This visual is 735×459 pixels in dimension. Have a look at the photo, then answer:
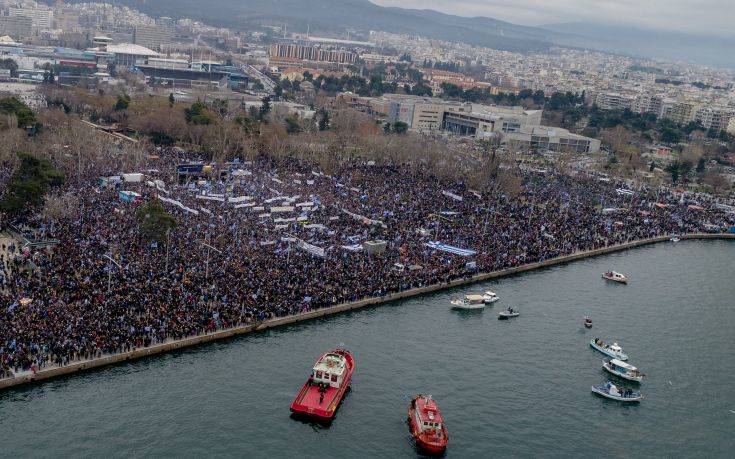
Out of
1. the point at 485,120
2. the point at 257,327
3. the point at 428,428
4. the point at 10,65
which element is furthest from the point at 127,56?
the point at 428,428

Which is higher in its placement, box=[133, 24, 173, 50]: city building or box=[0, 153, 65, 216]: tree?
box=[133, 24, 173, 50]: city building

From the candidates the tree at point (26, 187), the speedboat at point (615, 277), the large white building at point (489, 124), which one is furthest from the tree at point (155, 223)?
the large white building at point (489, 124)

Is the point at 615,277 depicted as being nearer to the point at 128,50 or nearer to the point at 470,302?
the point at 470,302

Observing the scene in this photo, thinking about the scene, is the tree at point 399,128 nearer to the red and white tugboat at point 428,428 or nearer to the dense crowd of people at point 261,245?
the dense crowd of people at point 261,245

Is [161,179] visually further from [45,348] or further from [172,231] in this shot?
[45,348]

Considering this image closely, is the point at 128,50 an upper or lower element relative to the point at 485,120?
upper

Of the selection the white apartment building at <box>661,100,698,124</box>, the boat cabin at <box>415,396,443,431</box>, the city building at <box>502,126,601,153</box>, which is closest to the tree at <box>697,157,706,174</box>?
the city building at <box>502,126,601,153</box>

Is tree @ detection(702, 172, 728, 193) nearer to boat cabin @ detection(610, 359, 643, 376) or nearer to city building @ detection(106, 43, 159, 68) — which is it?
boat cabin @ detection(610, 359, 643, 376)
